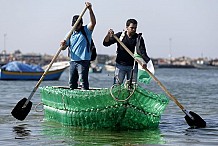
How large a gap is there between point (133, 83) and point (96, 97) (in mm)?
737

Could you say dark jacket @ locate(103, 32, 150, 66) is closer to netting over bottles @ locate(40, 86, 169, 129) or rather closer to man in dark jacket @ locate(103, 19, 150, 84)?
man in dark jacket @ locate(103, 19, 150, 84)

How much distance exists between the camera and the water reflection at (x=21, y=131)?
37.0ft

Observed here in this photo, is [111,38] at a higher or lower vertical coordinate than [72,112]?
higher

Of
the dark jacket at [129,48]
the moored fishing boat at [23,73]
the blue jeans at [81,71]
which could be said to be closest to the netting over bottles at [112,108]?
the blue jeans at [81,71]

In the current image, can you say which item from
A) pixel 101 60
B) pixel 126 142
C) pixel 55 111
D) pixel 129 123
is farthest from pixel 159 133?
pixel 101 60

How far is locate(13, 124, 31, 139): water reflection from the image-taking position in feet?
37.0

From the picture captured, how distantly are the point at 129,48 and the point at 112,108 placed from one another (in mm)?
1404

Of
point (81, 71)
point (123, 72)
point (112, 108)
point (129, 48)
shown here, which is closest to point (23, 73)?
point (81, 71)

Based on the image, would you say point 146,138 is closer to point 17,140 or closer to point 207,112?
point 17,140

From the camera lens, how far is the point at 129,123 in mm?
11867

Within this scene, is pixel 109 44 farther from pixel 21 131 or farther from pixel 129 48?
pixel 21 131

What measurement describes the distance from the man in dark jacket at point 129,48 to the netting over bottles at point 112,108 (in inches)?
26.8

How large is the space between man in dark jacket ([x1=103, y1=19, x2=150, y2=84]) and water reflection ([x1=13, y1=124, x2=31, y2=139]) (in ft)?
6.50

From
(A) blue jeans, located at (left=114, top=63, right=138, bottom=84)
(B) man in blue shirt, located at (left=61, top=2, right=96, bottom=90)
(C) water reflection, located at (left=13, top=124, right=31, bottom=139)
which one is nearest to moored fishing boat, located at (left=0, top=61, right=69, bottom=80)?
(C) water reflection, located at (left=13, top=124, right=31, bottom=139)
